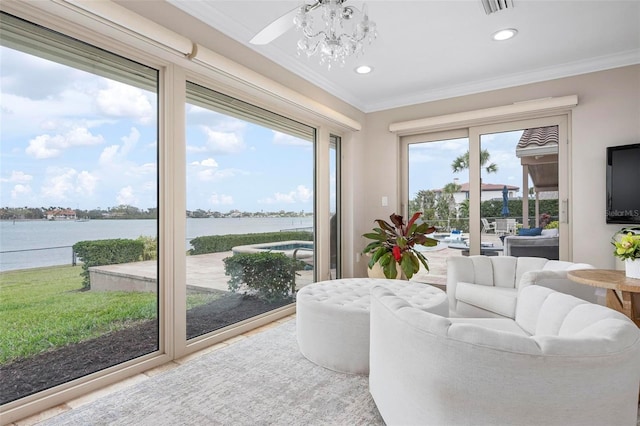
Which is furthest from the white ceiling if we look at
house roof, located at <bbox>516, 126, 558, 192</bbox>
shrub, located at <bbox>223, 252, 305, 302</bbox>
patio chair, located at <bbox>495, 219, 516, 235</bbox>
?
shrub, located at <bbox>223, 252, 305, 302</bbox>

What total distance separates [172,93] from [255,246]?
1.53 m

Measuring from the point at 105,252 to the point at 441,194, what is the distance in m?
3.64

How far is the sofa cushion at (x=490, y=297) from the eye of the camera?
8.79 feet

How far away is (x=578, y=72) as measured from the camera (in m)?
3.40

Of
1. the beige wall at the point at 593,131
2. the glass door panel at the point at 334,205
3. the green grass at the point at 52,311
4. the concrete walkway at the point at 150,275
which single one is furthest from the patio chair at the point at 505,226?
the green grass at the point at 52,311

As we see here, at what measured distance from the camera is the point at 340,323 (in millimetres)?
2195

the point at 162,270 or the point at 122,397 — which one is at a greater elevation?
the point at 162,270

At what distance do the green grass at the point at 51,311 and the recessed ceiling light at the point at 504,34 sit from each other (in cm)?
345

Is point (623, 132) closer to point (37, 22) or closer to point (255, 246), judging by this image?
point (255, 246)

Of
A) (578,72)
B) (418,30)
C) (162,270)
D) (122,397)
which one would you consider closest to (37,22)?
(162,270)

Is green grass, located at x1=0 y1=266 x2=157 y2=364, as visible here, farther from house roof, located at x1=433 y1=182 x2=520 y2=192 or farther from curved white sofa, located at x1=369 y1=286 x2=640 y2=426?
house roof, located at x1=433 y1=182 x2=520 y2=192

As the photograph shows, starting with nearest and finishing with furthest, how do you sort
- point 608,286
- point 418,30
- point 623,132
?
point 608,286 < point 418,30 < point 623,132

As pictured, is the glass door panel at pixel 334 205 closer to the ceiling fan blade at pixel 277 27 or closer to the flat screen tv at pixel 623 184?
the ceiling fan blade at pixel 277 27

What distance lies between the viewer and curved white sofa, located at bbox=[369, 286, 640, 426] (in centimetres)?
101
